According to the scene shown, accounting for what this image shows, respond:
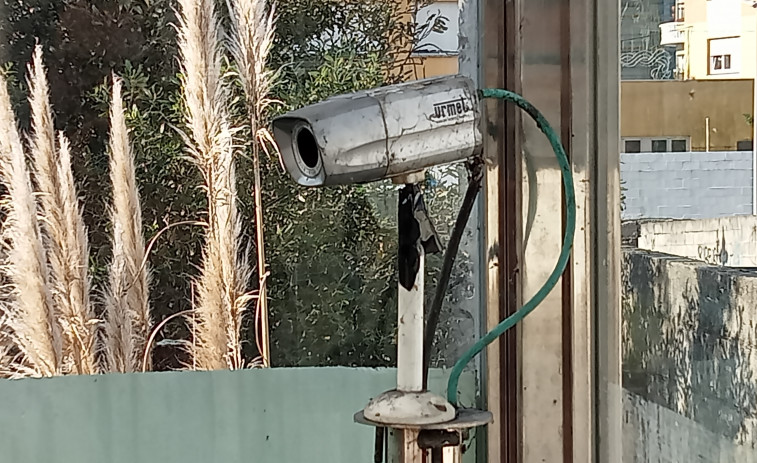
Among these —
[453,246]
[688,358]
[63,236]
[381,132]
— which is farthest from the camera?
[63,236]

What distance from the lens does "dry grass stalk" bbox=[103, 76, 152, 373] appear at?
127cm

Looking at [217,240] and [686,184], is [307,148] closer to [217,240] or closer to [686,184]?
[217,240]

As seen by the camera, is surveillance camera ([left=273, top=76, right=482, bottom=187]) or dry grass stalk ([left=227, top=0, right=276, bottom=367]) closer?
surveillance camera ([left=273, top=76, right=482, bottom=187])

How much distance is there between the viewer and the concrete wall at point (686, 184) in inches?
46.5

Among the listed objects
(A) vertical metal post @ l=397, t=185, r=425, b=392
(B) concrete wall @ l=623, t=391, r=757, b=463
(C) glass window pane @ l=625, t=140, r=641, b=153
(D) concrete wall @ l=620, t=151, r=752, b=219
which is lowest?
(B) concrete wall @ l=623, t=391, r=757, b=463

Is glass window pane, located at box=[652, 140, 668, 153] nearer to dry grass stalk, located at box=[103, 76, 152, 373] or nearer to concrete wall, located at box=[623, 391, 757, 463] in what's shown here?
concrete wall, located at box=[623, 391, 757, 463]

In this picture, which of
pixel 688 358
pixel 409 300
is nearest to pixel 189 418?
pixel 409 300

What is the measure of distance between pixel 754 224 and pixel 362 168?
0.65 metres

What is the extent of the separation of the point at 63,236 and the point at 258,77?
1.34 ft

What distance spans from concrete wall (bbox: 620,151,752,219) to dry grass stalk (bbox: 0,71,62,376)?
0.93 metres

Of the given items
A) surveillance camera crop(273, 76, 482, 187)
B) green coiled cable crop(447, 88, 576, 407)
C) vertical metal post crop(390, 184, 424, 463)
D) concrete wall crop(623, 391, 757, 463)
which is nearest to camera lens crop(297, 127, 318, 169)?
surveillance camera crop(273, 76, 482, 187)

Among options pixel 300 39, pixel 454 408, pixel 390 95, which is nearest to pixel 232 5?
pixel 300 39

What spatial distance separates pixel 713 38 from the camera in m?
1.18

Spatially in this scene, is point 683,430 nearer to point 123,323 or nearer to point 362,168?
point 362,168
